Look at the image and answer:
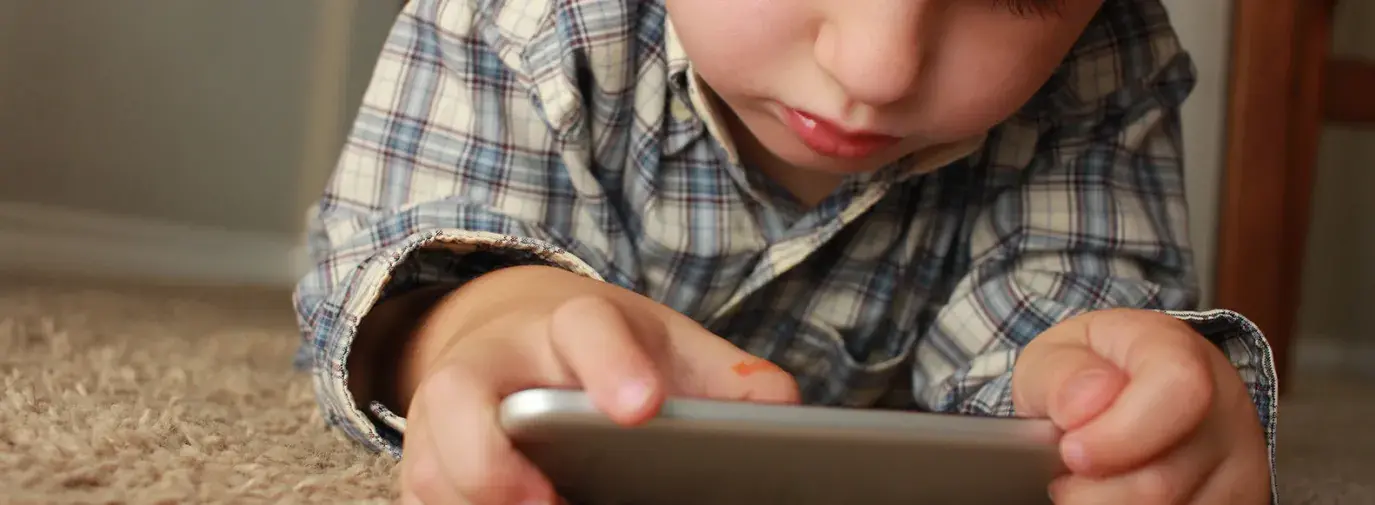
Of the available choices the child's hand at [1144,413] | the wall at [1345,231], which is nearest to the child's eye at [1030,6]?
the child's hand at [1144,413]

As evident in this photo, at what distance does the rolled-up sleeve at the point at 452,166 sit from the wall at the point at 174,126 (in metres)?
0.57

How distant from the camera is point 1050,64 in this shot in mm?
453

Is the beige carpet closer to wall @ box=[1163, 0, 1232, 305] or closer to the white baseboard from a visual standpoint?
the white baseboard

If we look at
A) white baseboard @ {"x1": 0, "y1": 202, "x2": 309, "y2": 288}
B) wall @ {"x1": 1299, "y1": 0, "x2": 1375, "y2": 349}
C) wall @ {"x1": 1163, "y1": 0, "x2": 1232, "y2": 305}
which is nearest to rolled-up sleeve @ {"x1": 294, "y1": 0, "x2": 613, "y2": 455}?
white baseboard @ {"x1": 0, "y1": 202, "x2": 309, "y2": 288}

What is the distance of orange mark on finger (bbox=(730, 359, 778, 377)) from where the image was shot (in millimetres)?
372

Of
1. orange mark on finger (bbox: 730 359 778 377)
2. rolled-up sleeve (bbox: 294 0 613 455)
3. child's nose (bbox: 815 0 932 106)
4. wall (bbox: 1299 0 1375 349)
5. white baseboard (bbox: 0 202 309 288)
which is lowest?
wall (bbox: 1299 0 1375 349)

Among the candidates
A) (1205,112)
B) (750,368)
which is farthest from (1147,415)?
(1205,112)

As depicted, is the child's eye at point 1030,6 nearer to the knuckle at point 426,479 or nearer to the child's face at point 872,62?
the child's face at point 872,62

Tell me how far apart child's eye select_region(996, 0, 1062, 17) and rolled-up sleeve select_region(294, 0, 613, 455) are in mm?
209

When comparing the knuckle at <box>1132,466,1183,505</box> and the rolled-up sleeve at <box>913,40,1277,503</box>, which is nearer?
the knuckle at <box>1132,466,1183,505</box>

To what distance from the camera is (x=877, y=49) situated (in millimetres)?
389

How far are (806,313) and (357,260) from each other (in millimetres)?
238

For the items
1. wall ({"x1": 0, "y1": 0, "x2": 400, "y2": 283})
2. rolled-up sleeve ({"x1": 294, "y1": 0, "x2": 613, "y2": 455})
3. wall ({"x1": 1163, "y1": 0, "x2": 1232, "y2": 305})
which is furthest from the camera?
wall ({"x1": 1163, "y1": 0, "x2": 1232, "y2": 305})

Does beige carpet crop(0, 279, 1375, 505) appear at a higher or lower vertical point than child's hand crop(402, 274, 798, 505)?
lower
